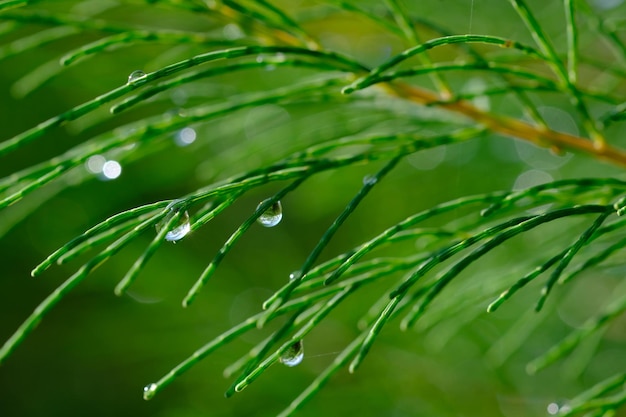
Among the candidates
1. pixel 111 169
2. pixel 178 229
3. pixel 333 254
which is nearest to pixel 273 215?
pixel 178 229

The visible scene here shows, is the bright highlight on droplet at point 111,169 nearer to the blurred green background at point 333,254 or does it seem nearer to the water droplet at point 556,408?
the blurred green background at point 333,254

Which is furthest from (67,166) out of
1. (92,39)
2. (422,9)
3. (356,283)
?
(92,39)

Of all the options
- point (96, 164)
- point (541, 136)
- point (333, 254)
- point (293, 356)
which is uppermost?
point (333, 254)

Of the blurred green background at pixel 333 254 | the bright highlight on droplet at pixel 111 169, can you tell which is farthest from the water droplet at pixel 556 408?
the bright highlight on droplet at pixel 111 169

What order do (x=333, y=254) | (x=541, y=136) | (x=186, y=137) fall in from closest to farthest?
(x=541, y=136) → (x=186, y=137) → (x=333, y=254)

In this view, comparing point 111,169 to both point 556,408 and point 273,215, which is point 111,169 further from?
Answer: point 556,408

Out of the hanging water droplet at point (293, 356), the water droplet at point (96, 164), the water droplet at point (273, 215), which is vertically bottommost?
the hanging water droplet at point (293, 356)

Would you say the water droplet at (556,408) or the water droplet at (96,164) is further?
the water droplet at (96,164)
